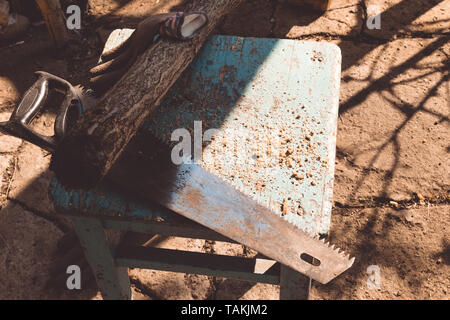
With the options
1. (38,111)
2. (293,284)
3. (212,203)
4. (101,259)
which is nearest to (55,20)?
(38,111)

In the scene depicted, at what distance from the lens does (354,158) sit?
2.43 meters

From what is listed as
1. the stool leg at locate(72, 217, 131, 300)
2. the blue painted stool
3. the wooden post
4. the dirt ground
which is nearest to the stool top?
the blue painted stool

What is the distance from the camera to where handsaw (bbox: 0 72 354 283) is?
1.17 meters

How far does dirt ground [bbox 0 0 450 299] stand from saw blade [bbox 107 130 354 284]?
0.91 m

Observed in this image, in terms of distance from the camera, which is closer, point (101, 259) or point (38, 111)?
point (38, 111)

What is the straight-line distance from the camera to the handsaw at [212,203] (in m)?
→ 1.17

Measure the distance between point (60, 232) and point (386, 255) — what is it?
1595 mm

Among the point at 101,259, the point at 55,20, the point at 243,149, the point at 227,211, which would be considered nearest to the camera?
the point at 227,211

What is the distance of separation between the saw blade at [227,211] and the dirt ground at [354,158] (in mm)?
908

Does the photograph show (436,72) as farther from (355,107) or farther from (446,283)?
(446,283)

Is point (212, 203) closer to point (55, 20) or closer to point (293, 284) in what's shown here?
point (293, 284)

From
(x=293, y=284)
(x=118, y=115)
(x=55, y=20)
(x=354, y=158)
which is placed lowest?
(x=354, y=158)

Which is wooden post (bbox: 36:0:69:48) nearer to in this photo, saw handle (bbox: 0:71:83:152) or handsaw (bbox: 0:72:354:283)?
saw handle (bbox: 0:71:83:152)

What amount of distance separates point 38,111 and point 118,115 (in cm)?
26
